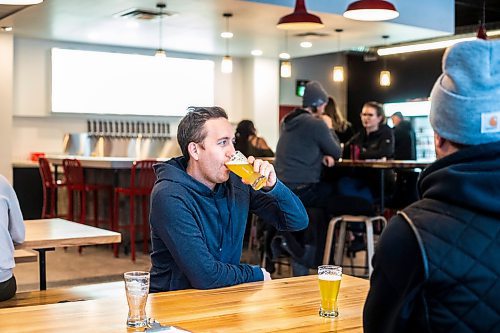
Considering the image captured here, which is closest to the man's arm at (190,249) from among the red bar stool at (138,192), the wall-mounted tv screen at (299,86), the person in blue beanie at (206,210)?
the person in blue beanie at (206,210)

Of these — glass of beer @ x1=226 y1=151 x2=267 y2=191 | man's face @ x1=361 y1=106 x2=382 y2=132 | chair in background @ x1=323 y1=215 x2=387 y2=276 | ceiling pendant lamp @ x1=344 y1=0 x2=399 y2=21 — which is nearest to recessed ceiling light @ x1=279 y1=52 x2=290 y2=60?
man's face @ x1=361 y1=106 x2=382 y2=132

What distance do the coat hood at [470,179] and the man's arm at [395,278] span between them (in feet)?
0.33

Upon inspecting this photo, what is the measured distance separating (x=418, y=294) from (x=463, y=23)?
40.9 ft

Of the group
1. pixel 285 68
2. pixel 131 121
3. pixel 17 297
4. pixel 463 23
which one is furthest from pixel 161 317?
pixel 463 23

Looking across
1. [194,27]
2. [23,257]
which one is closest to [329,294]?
[23,257]

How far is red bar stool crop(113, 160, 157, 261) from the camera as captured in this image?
24.2 ft

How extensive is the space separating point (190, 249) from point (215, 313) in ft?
1.66

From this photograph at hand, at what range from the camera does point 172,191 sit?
2504mm

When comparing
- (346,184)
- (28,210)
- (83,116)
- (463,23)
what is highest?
(463,23)

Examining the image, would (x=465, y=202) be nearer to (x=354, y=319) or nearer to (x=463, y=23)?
(x=354, y=319)

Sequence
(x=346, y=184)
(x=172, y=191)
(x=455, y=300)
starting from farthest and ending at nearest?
(x=346, y=184)
(x=172, y=191)
(x=455, y=300)

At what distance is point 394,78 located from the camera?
582 inches

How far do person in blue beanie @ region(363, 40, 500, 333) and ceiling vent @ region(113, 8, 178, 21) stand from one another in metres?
7.08

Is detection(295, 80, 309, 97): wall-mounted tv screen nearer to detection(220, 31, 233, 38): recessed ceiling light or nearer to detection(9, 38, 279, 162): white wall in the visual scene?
detection(9, 38, 279, 162): white wall
